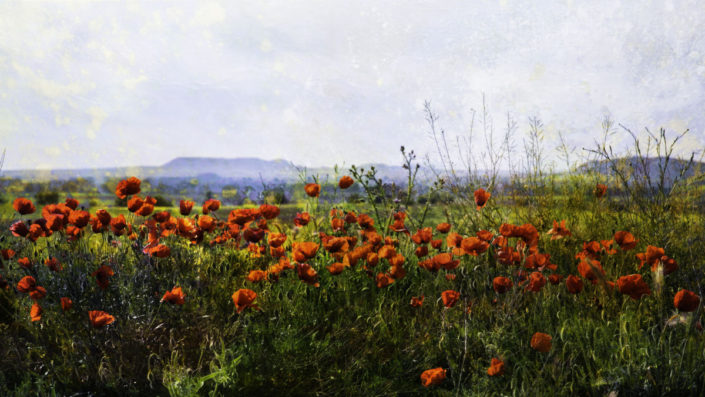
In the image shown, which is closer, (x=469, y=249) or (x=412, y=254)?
(x=469, y=249)

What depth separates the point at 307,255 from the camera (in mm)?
2486

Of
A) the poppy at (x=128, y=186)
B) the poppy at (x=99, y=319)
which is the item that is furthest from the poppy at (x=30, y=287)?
the poppy at (x=128, y=186)

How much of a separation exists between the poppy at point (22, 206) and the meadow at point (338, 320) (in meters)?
0.01

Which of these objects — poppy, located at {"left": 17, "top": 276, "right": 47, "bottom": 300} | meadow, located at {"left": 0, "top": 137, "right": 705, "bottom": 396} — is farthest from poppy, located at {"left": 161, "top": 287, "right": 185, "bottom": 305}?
poppy, located at {"left": 17, "top": 276, "right": 47, "bottom": 300}

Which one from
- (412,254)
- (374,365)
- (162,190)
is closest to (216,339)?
(374,365)

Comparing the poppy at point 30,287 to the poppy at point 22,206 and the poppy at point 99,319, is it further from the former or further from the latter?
the poppy at point 22,206

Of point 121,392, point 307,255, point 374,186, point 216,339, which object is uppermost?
point 374,186

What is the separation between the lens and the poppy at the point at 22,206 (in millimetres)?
2887

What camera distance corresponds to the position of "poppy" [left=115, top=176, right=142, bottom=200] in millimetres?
2900

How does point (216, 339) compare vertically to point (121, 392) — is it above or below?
above

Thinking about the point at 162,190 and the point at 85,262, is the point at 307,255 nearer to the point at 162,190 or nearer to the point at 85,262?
the point at 85,262

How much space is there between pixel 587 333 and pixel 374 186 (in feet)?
7.65

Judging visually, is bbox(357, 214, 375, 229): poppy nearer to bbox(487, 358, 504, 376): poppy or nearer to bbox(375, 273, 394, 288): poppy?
bbox(375, 273, 394, 288): poppy

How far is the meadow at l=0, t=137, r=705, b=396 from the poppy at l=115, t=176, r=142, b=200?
10 millimetres
